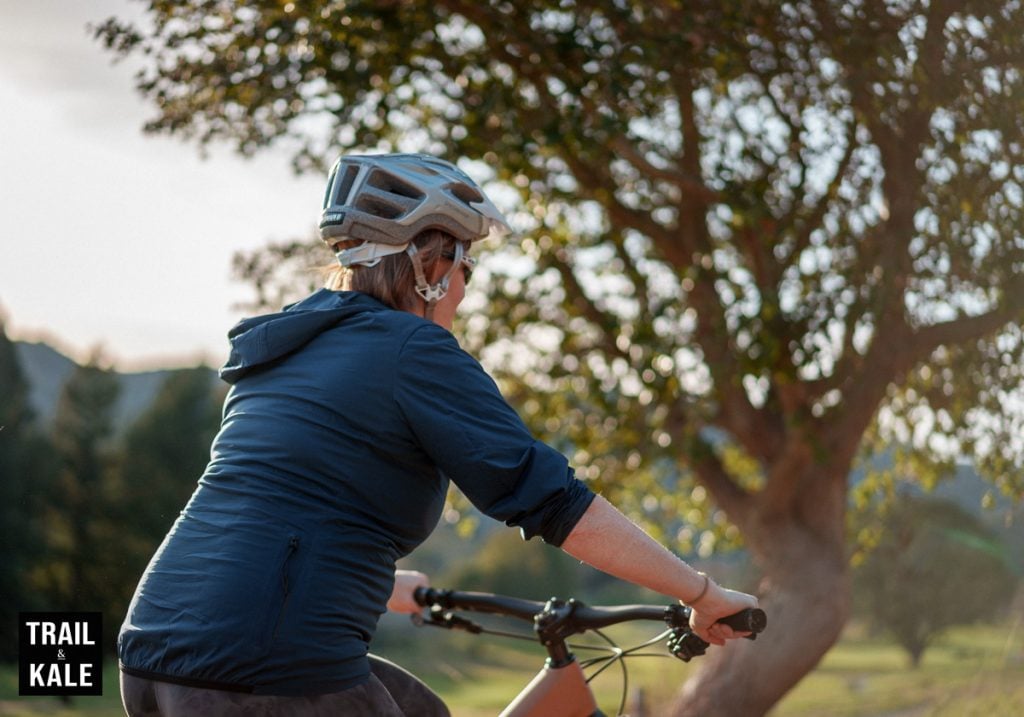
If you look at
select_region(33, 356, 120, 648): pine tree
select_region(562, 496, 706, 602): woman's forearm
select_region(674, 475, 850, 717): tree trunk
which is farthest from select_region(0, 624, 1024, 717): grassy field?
select_region(562, 496, 706, 602): woman's forearm

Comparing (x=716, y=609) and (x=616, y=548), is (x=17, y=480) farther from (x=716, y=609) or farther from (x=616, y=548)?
(x=616, y=548)

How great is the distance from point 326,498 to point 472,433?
275 mm

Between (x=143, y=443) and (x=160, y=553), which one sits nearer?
(x=160, y=553)

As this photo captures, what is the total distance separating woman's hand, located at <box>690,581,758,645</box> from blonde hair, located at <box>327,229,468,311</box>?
84 cm

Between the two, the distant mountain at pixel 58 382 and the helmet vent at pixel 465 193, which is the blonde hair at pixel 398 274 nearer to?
the helmet vent at pixel 465 193

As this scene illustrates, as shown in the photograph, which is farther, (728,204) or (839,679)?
(839,679)

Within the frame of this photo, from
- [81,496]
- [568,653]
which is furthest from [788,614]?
[81,496]

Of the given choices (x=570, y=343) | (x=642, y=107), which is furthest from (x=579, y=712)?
(x=570, y=343)

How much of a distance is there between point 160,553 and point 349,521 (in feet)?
1.24

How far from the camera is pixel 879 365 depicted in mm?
8156

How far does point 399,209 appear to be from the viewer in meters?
2.55

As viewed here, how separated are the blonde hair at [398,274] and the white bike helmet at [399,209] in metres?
0.01

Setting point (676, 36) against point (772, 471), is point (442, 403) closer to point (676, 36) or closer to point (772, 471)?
point (676, 36)

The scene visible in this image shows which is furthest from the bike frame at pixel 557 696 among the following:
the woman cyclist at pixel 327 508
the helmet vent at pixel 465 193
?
the helmet vent at pixel 465 193
